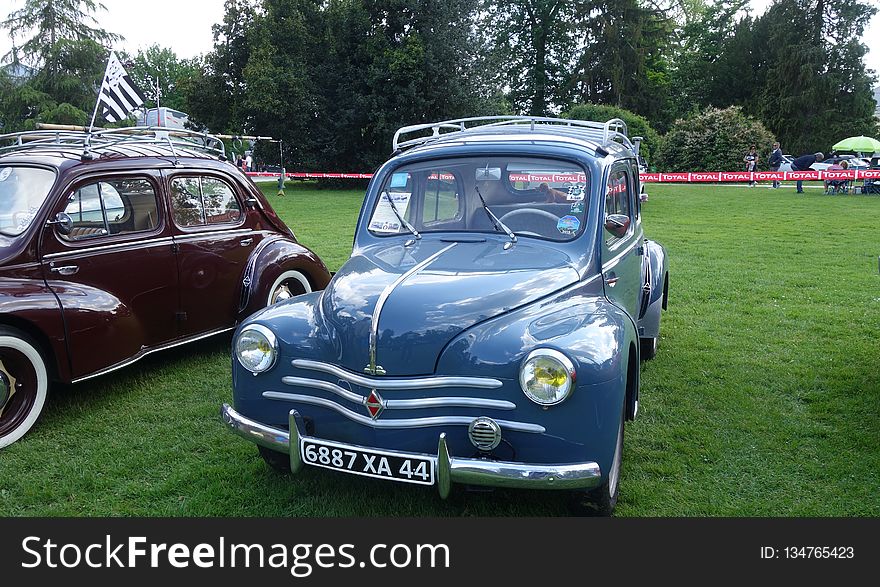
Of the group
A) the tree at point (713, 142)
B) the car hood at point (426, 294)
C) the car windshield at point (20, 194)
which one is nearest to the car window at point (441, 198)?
the car hood at point (426, 294)

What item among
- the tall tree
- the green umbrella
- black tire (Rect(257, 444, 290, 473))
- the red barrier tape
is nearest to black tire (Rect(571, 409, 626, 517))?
black tire (Rect(257, 444, 290, 473))

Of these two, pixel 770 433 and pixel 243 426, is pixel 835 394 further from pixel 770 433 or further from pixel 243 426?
pixel 243 426

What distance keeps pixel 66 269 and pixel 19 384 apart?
2.69 ft

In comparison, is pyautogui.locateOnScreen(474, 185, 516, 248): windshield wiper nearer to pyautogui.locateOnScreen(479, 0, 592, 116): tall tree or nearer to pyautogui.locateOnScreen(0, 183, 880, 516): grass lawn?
pyautogui.locateOnScreen(0, 183, 880, 516): grass lawn

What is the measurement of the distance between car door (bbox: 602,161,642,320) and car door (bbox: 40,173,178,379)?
11.0 ft

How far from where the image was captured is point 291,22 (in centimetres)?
2820

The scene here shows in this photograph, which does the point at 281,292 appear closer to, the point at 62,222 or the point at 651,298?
the point at 62,222

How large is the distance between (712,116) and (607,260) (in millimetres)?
29776

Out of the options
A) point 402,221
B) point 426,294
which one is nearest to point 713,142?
point 402,221

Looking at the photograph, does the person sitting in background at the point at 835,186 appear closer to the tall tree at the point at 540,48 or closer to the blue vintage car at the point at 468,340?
the blue vintage car at the point at 468,340

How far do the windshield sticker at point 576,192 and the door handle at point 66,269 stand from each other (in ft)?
11.1

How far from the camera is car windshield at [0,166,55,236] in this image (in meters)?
4.88

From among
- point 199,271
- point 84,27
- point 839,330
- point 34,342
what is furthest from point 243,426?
point 84,27

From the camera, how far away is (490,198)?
14.5 ft
